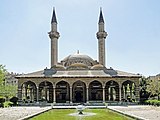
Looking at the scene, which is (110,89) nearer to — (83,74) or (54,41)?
(83,74)

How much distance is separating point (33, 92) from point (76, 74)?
390 inches

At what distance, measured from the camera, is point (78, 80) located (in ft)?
137

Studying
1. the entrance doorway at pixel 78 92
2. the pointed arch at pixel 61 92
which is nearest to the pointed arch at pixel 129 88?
the entrance doorway at pixel 78 92

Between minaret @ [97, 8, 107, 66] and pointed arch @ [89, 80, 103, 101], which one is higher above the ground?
minaret @ [97, 8, 107, 66]

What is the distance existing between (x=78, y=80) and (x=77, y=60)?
40.2 ft

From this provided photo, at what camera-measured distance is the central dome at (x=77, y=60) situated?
53.4 m

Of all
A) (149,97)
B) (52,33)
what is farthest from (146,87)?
(52,33)

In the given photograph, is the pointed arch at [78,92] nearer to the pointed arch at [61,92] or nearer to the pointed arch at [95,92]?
the pointed arch at [61,92]

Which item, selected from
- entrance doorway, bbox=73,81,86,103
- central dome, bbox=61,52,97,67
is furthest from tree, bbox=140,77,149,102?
central dome, bbox=61,52,97,67

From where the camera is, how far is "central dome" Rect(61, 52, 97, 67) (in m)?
53.4

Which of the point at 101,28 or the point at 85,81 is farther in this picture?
the point at 101,28

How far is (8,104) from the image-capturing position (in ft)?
123

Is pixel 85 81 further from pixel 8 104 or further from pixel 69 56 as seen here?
pixel 69 56

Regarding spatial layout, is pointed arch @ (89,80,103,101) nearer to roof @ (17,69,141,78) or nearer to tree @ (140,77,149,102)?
roof @ (17,69,141,78)
